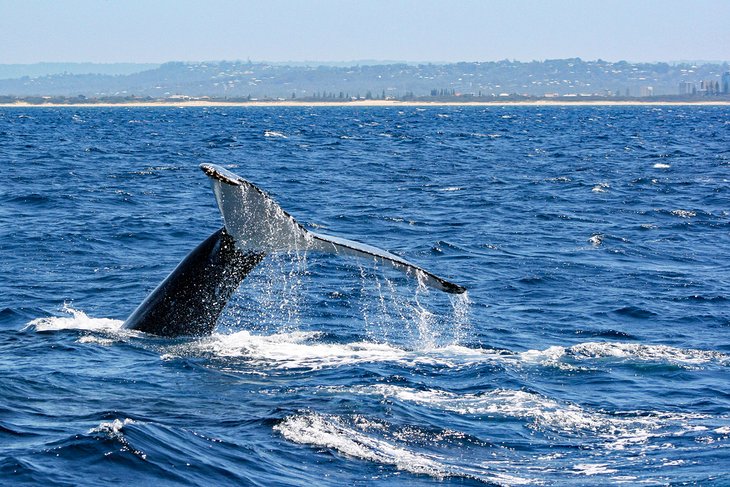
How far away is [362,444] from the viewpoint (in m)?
7.39

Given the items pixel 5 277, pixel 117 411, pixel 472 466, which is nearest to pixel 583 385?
pixel 472 466

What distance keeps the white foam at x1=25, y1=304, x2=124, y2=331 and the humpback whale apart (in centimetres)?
100

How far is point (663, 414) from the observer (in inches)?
348

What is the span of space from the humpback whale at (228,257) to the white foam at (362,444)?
1.15 m

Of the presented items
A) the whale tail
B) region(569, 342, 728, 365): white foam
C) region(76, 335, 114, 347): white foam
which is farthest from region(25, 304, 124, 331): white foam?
region(569, 342, 728, 365): white foam

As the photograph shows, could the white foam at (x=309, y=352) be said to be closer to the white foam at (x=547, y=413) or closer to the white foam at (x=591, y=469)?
the white foam at (x=547, y=413)

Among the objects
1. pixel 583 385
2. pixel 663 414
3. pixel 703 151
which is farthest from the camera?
pixel 703 151

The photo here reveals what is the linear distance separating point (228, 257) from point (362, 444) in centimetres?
230

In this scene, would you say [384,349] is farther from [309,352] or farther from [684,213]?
[684,213]

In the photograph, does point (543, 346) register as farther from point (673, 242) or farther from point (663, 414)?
point (673, 242)

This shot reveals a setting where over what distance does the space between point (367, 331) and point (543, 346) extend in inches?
77.5

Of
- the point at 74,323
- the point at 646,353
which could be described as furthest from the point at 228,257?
the point at 646,353

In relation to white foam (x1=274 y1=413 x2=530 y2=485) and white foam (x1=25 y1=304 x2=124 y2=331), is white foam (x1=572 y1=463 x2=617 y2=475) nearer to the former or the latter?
white foam (x1=274 y1=413 x2=530 y2=485)

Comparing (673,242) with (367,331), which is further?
(673,242)
